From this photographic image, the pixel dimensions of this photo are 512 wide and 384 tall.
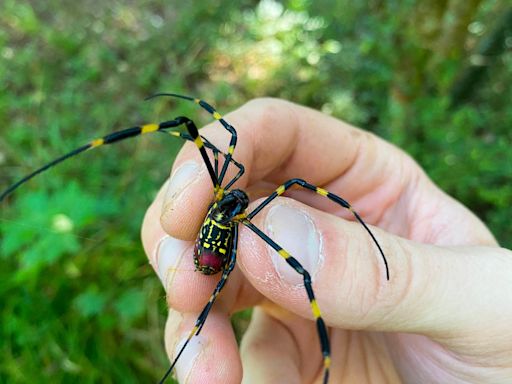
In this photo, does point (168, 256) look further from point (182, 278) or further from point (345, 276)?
point (345, 276)

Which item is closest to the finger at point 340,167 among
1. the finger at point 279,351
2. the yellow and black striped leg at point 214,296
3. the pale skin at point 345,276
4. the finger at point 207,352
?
the pale skin at point 345,276

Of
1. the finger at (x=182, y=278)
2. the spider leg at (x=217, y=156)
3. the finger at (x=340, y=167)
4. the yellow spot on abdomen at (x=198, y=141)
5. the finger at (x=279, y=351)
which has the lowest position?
the finger at (x=279, y=351)

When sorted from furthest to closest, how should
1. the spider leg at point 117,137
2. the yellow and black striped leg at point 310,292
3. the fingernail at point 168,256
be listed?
1. the fingernail at point 168,256
2. the yellow and black striped leg at point 310,292
3. the spider leg at point 117,137

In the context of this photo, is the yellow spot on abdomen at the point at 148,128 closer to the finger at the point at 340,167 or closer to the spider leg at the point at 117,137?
the spider leg at the point at 117,137

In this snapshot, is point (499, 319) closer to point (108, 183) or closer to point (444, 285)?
point (444, 285)

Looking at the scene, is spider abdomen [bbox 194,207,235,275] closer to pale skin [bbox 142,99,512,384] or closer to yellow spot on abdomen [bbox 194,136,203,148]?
pale skin [bbox 142,99,512,384]

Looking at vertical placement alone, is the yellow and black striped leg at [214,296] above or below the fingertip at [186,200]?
below

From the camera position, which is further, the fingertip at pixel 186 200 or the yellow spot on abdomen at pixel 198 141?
the fingertip at pixel 186 200

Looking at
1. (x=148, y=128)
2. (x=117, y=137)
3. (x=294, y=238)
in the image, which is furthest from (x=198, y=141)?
(x=294, y=238)

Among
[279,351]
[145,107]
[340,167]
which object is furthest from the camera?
[145,107]
